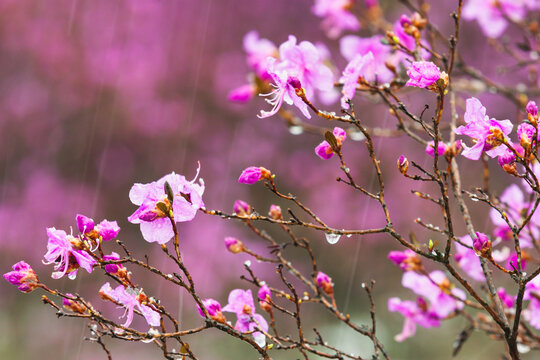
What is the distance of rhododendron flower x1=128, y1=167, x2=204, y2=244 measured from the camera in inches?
32.1

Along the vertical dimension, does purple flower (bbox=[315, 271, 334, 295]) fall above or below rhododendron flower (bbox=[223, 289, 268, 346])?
above

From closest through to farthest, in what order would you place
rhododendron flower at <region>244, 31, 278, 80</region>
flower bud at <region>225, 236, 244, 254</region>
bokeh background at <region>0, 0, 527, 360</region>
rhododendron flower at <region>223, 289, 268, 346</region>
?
1. rhododendron flower at <region>223, 289, 268, 346</region>
2. flower bud at <region>225, 236, 244, 254</region>
3. rhododendron flower at <region>244, 31, 278, 80</region>
4. bokeh background at <region>0, 0, 527, 360</region>

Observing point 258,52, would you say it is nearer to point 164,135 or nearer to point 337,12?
point 337,12

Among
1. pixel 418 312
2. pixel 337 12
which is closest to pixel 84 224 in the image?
pixel 418 312

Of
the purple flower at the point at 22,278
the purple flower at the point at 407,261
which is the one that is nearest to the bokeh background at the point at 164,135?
the purple flower at the point at 407,261

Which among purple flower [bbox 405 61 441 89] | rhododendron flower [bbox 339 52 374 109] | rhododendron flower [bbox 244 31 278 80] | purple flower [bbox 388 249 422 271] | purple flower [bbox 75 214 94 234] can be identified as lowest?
purple flower [bbox 75 214 94 234]

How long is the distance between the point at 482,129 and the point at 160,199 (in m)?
0.45

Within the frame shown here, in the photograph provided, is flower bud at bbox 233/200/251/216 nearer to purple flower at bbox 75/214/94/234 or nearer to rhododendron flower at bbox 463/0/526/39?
purple flower at bbox 75/214/94/234

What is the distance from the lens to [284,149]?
4.50 metres

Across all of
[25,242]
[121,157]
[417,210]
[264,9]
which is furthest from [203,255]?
[264,9]

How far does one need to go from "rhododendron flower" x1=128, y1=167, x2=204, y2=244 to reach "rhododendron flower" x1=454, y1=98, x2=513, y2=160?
38cm

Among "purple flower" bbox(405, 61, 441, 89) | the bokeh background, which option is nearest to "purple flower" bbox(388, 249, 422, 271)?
"purple flower" bbox(405, 61, 441, 89)

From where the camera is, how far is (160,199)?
2.64 feet

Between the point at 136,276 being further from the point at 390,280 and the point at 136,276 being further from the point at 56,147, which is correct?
the point at 390,280
